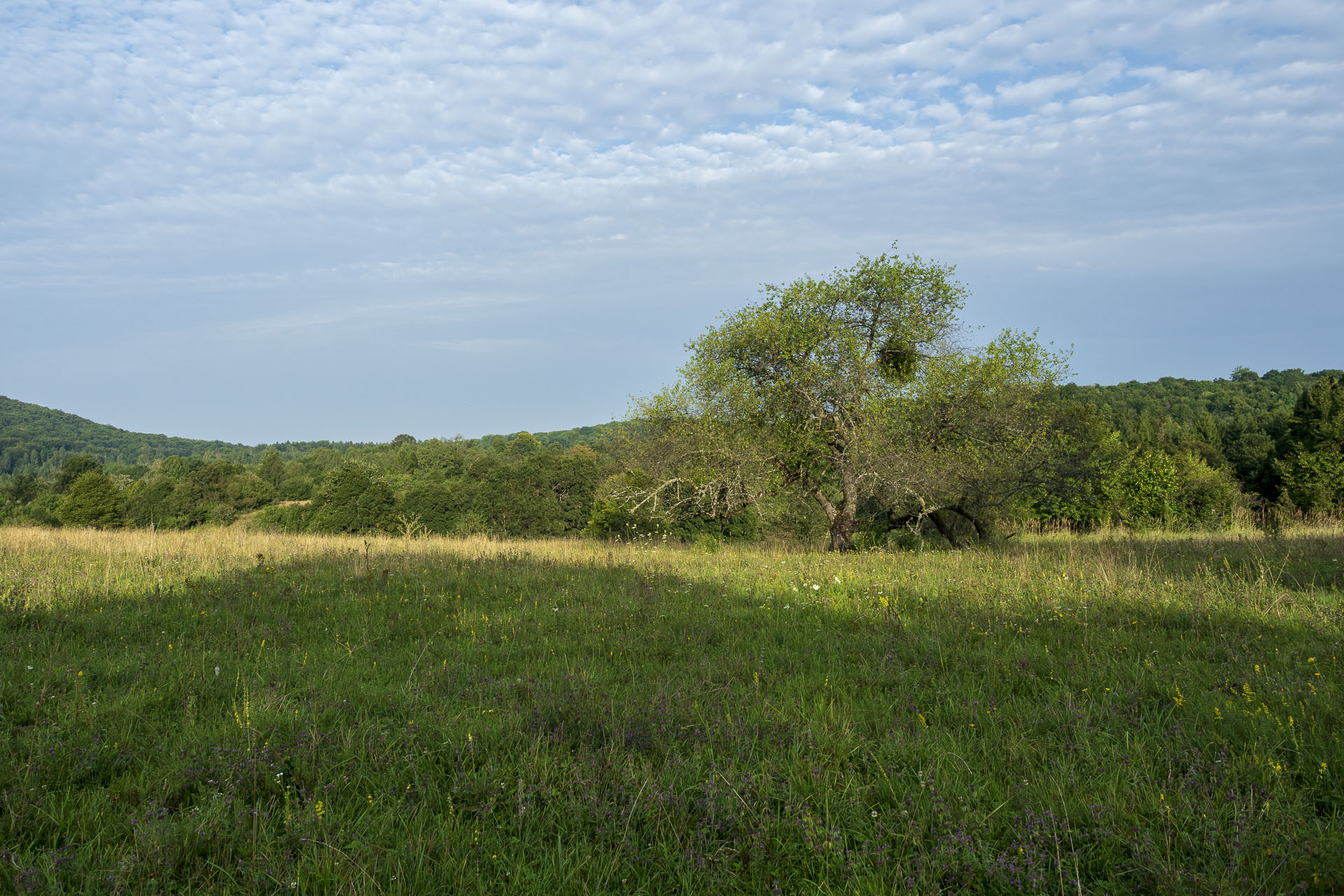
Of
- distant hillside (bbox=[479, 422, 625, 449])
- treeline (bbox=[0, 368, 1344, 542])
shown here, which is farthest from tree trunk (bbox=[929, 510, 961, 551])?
distant hillside (bbox=[479, 422, 625, 449])

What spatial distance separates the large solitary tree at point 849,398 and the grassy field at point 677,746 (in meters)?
8.40

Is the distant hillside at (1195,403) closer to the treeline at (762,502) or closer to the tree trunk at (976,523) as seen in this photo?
the treeline at (762,502)

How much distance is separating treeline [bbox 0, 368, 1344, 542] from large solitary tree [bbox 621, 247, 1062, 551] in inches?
65.5

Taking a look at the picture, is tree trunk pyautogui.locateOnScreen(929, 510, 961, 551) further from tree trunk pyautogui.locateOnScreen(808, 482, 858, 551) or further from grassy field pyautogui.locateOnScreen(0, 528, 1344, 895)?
grassy field pyautogui.locateOnScreen(0, 528, 1344, 895)

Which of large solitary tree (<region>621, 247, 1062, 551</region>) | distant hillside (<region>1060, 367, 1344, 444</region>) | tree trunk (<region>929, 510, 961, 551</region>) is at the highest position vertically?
distant hillside (<region>1060, 367, 1344, 444</region>)

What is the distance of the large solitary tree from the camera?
15844 millimetres

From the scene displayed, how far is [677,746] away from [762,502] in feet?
46.3

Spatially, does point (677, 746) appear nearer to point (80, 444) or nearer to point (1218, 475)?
point (1218, 475)

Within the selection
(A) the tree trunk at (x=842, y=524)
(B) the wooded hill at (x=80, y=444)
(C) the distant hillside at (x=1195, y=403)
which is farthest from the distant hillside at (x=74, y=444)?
(A) the tree trunk at (x=842, y=524)

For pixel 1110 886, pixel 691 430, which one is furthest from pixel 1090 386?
pixel 1110 886

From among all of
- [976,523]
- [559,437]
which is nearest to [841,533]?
[976,523]

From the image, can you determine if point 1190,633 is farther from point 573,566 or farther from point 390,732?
point 573,566

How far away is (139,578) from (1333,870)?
11.6 metres

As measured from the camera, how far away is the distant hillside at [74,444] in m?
155
